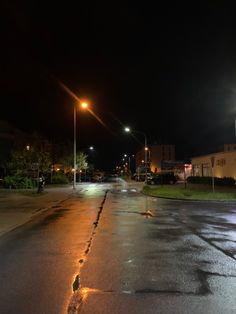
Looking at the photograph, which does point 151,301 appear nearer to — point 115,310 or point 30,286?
point 115,310

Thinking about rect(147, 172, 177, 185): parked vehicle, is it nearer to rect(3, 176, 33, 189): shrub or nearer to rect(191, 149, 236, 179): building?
rect(191, 149, 236, 179): building

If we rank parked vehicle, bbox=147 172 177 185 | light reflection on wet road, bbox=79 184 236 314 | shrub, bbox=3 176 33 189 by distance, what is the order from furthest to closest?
1. parked vehicle, bbox=147 172 177 185
2. shrub, bbox=3 176 33 189
3. light reflection on wet road, bbox=79 184 236 314

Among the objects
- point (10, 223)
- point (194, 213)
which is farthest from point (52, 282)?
point (194, 213)

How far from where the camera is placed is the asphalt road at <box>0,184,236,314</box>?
549 cm

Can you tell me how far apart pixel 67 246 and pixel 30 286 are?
3.61 metres

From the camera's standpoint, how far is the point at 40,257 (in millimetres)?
8664

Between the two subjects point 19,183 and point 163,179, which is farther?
point 163,179

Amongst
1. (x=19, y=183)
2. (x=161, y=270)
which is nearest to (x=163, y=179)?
(x=19, y=183)

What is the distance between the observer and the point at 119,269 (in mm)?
7445

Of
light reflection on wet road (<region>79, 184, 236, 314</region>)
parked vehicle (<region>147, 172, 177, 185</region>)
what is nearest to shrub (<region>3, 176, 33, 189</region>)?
parked vehicle (<region>147, 172, 177, 185</region>)

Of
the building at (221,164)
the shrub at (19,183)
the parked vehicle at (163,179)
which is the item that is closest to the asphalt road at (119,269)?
the building at (221,164)

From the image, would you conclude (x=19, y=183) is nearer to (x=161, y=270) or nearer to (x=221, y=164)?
(x=221, y=164)

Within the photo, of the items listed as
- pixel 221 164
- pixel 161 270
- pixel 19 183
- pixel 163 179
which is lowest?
pixel 161 270

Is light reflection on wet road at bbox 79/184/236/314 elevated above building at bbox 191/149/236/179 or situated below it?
Answer: below
